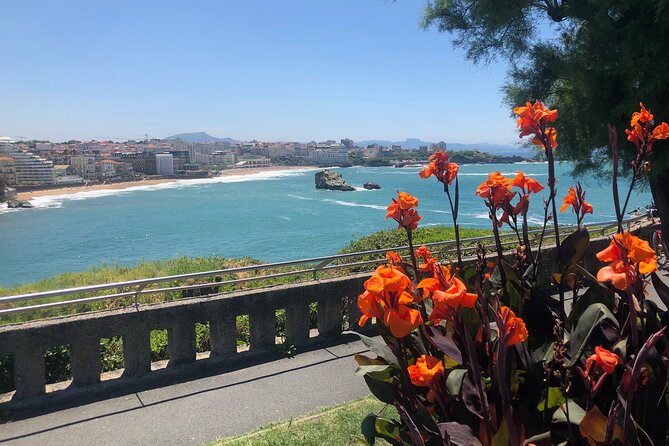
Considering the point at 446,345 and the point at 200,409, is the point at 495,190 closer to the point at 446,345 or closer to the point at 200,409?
the point at 446,345

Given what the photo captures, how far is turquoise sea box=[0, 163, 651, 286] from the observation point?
1689 inches

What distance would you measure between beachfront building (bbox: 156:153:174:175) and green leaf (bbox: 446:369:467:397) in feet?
555

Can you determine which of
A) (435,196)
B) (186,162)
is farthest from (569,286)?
(186,162)

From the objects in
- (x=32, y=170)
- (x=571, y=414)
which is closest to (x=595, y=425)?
(x=571, y=414)

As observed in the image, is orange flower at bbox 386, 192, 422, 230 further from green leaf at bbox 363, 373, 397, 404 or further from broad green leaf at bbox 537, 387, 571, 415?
broad green leaf at bbox 537, 387, 571, 415

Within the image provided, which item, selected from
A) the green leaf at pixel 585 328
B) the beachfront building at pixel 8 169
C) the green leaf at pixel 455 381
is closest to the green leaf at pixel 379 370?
the green leaf at pixel 455 381

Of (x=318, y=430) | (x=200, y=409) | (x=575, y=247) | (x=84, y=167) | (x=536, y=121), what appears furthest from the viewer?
(x=84, y=167)

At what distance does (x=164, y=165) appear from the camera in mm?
164000

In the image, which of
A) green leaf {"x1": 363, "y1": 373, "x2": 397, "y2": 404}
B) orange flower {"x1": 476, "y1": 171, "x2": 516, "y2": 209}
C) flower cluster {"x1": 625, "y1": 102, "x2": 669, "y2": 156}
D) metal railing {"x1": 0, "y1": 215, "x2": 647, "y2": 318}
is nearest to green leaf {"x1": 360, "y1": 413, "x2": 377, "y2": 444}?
green leaf {"x1": 363, "y1": 373, "x2": 397, "y2": 404}

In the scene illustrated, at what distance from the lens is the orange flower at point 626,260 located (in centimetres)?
150

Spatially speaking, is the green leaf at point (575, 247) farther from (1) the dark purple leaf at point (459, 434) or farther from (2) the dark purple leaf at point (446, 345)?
(1) the dark purple leaf at point (459, 434)

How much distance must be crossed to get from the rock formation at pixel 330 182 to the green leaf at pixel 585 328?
101 m

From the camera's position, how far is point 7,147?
5300 inches

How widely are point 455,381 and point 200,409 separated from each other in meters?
3.50
